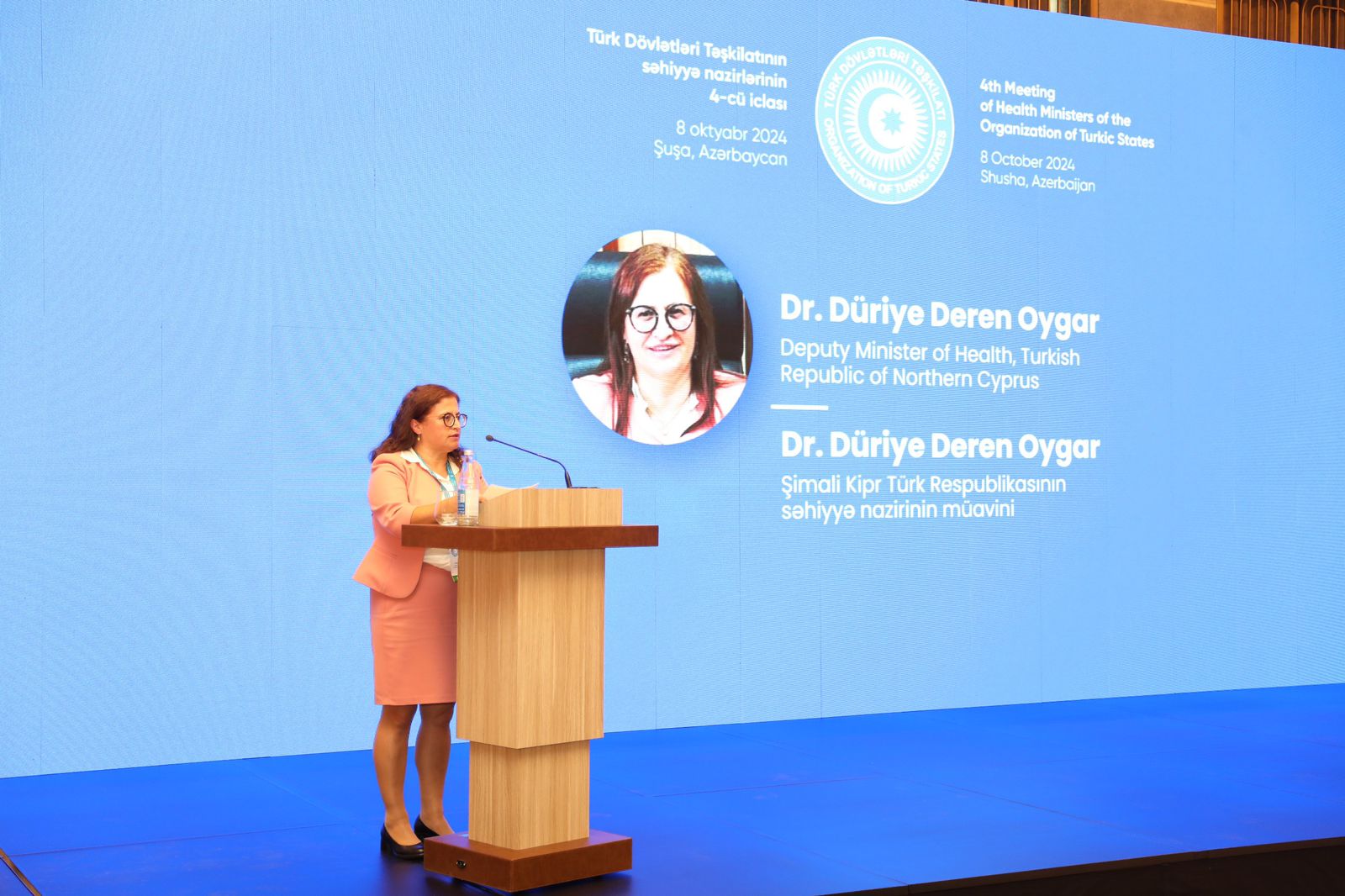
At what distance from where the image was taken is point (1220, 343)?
7.79 metres

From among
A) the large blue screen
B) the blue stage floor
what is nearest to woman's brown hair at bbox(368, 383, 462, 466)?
the blue stage floor

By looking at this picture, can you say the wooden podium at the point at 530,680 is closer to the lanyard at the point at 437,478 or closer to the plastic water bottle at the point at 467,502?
the plastic water bottle at the point at 467,502

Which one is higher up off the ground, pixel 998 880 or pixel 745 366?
pixel 745 366

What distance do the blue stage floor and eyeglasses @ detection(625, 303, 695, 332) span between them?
A: 1809 millimetres

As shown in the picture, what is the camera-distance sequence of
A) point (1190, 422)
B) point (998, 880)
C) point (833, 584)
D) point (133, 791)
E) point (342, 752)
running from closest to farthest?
point (998, 880) → point (133, 791) → point (342, 752) → point (833, 584) → point (1190, 422)

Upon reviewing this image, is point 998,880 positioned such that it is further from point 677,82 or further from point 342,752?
point 677,82

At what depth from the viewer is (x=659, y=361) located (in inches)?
257

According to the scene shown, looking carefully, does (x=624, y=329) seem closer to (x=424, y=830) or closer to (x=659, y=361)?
(x=659, y=361)

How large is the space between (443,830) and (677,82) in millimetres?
3711

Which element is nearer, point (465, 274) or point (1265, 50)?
point (465, 274)

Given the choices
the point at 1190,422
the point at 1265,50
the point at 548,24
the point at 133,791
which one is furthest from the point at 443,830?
the point at 1265,50

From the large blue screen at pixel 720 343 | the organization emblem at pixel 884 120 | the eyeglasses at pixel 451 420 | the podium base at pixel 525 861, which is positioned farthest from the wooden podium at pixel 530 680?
the organization emblem at pixel 884 120

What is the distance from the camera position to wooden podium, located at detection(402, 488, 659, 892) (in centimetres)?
378

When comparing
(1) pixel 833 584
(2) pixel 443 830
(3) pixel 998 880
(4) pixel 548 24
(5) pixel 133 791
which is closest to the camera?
(3) pixel 998 880
